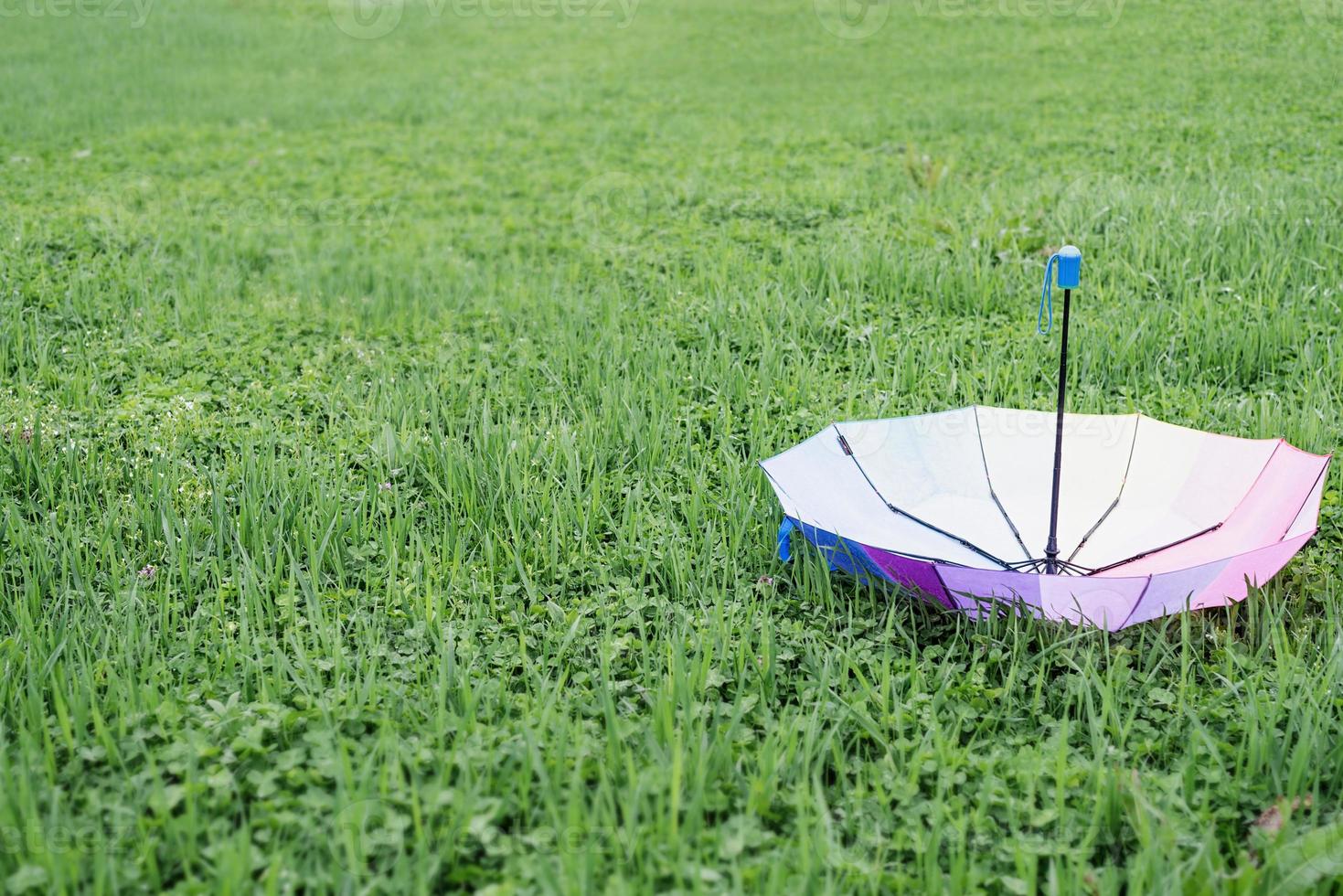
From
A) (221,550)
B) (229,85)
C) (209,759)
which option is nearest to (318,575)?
(221,550)

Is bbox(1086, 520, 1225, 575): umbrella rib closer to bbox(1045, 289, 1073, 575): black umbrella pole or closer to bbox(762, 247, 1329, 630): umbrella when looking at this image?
bbox(762, 247, 1329, 630): umbrella

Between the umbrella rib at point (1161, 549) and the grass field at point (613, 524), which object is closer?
the grass field at point (613, 524)

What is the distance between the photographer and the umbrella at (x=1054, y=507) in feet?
8.70

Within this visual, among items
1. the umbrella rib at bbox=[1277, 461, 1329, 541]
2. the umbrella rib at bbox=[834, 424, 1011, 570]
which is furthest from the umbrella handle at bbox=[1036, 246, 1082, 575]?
the umbrella rib at bbox=[1277, 461, 1329, 541]

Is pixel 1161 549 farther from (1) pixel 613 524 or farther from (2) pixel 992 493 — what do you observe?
(1) pixel 613 524

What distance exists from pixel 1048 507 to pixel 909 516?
0.42 m

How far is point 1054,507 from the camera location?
282cm

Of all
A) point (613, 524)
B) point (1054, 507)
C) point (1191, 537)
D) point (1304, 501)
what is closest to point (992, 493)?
point (1054, 507)

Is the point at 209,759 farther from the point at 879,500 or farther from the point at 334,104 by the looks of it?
the point at 334,104

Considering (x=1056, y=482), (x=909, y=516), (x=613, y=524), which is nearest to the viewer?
(x=1056, y=482)

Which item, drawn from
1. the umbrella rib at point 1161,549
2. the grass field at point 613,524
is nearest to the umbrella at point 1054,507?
the umbrella rib at point 1161,549

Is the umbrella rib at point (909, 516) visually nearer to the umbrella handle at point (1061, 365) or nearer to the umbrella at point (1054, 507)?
the umbrella at point (1054, 507)

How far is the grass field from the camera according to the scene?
2.20 m

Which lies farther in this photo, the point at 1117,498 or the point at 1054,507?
the point at 1117,498
